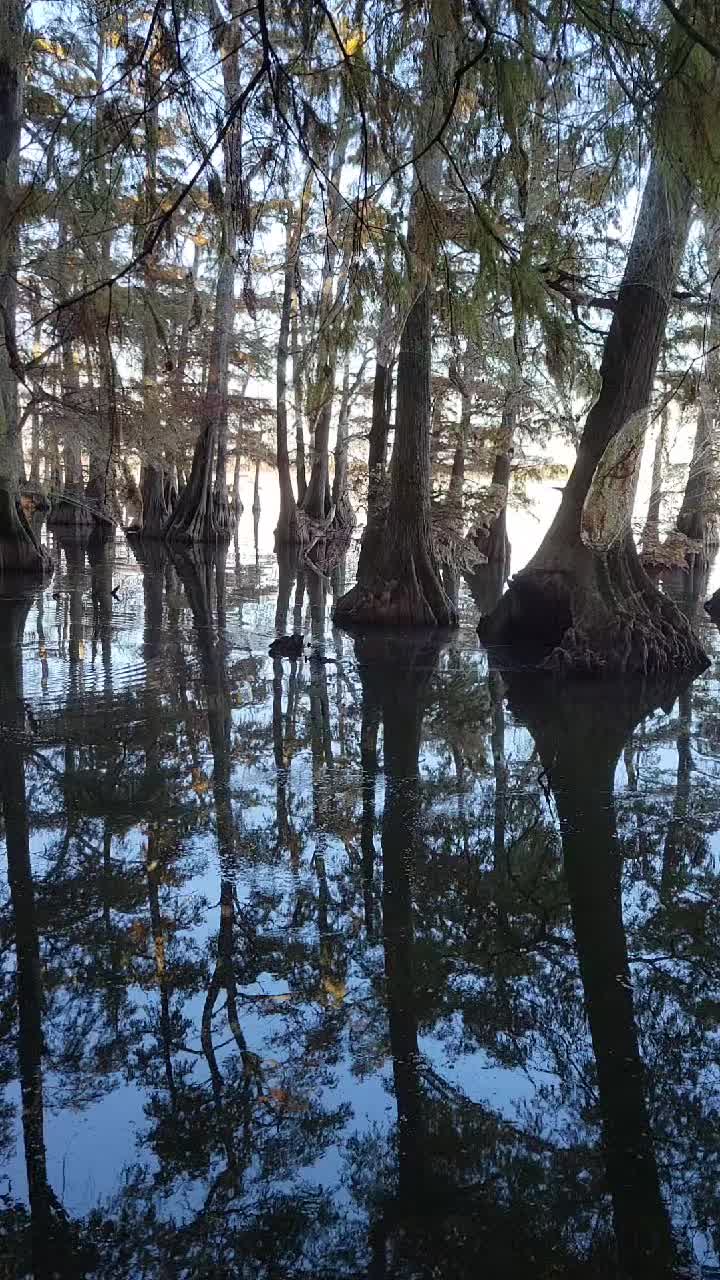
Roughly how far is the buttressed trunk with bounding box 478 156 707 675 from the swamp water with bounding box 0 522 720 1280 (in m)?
2.68

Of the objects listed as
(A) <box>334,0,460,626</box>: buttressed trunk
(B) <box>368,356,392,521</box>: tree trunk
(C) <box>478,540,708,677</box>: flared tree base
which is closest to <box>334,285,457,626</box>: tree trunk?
(A) <box>334,0,460,626</box>: buttressed trunk

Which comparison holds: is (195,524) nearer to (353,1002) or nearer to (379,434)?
(379,434)

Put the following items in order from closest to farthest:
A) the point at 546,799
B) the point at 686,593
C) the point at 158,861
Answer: the point at 158,861
the point at 546,799
the point at 686,593

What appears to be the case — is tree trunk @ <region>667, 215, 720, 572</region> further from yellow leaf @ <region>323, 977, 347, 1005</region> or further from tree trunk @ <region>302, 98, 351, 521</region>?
yellow leaf @ <region>323, 977, 347, 1005</region>

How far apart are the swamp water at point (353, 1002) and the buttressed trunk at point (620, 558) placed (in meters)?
2.68

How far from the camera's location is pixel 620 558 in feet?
29.7

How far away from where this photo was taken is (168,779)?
16.2 ft

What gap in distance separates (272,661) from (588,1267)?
711cm

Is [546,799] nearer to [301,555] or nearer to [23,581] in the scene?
[23,581]

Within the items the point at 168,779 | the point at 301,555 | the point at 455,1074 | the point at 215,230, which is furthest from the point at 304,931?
the point at 301,555

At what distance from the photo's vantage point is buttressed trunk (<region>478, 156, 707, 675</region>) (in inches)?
344

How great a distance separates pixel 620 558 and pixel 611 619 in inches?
25.2

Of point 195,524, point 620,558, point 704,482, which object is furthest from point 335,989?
point 195,524

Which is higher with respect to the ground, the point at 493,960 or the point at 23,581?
the point at 23,581
